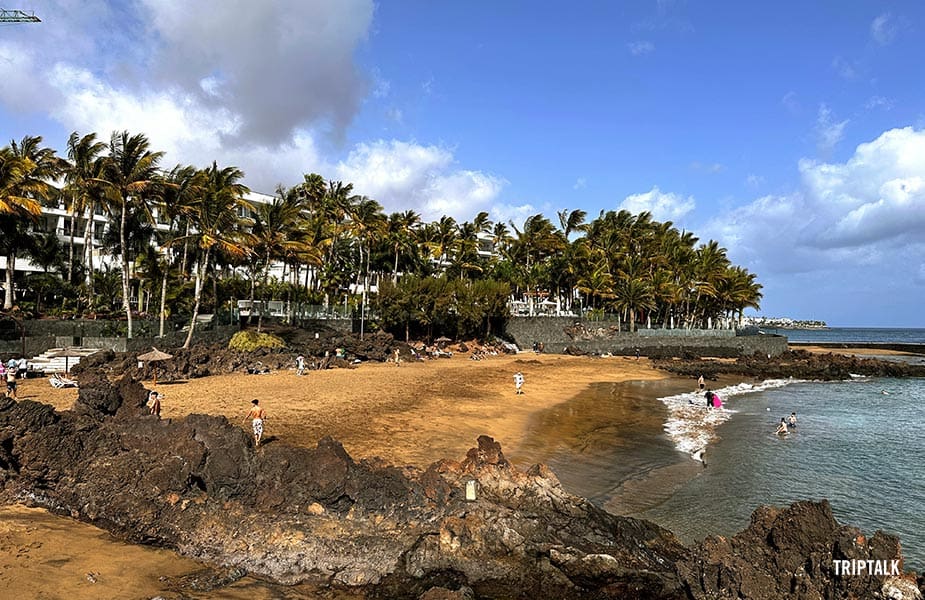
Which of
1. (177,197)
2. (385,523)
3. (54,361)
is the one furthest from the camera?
(177,197)

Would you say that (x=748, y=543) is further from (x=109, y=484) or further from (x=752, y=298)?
(x=752, y=298)

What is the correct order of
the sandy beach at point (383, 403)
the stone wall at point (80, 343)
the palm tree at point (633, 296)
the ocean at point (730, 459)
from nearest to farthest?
1. the ocean at point (730, 459)
2. the sandy beach at point (383, 403)
3. the stone wall at point (80, 343)
4. the palm tree at point (633, 296)

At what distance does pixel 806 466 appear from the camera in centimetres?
1847

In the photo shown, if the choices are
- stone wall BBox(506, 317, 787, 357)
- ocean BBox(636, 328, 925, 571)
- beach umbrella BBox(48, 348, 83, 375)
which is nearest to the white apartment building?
beach umbrella BBox(48, 348, 83, 375)

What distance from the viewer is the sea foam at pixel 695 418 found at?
21.0m

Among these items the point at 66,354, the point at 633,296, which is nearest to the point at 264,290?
the point at 66,354

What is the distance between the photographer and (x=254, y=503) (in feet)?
36.5

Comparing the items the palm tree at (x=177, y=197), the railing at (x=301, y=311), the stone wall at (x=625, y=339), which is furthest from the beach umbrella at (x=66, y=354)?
the stone wall at (x=625, y=339)

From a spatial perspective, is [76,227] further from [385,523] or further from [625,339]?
[385,523]

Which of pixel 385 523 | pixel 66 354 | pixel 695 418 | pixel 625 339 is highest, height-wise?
pixel 625 339

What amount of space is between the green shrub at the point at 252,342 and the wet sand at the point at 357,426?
22.3 feet

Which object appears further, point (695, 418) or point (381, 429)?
point (695, 418)

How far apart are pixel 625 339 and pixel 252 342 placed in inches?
1588

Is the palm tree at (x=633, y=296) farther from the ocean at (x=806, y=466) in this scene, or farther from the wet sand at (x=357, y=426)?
the ocean at (x=806, y=466)
